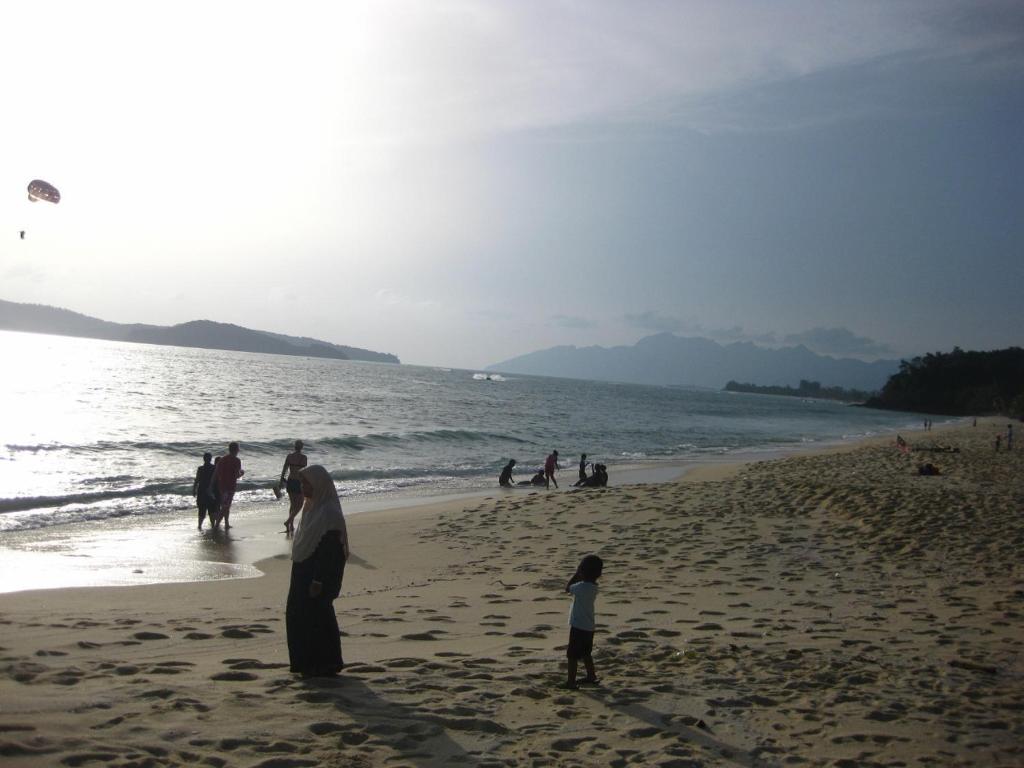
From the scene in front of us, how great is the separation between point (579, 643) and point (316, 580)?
6.19 ft

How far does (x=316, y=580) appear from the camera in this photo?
532 cm

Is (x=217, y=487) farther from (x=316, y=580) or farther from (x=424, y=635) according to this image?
(x=316, y=580)

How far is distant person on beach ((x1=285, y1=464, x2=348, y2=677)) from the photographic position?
210 inches

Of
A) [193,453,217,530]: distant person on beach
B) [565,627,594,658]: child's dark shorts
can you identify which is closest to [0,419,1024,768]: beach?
[565,627,594,658]: child's dark shorts

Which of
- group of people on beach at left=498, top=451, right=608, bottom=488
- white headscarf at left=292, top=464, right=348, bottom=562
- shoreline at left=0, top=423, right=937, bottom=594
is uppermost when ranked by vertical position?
white headscarf at left=292, top=464, right=348, bottom=562

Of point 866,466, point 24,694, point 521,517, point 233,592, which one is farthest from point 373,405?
point 24,694

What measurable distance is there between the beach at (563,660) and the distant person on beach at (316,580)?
189mm

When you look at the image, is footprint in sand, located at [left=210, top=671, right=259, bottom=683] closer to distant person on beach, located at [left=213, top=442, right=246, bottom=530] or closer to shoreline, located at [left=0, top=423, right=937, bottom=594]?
shoreline, located at [left=0, top=423, right=937, bottom=594]

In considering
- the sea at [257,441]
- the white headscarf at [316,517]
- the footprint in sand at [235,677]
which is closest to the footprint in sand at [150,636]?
the footprint in sand at [235,677]

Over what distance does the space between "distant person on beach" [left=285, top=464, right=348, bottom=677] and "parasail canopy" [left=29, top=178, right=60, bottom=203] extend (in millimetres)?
9039

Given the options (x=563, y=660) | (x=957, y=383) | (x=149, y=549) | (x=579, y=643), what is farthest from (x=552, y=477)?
(x=957, y=383)

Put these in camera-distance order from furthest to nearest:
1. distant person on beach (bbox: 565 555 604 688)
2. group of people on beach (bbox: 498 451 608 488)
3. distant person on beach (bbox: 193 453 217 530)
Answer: group of people on beach (bbox: 498 451 608 488), distant person on beach (bbox: 193 453 217 530), distant person on beach (bbox: 565 555 604 688)

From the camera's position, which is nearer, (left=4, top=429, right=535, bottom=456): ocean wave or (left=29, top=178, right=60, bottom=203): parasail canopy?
(left=29, top=178, right=60, bottom=203): parasail canopy

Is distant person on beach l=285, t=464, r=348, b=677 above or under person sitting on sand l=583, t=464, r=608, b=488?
above
